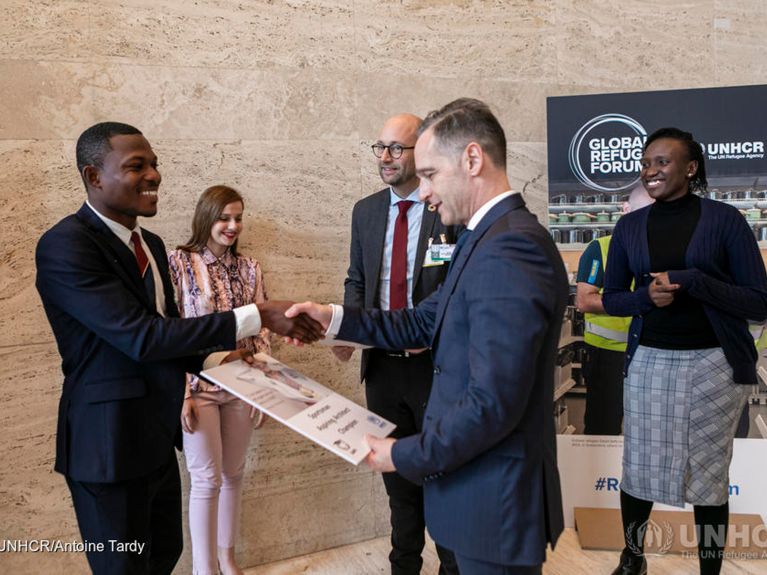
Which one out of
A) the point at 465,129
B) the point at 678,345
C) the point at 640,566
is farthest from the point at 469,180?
the point at 640,566

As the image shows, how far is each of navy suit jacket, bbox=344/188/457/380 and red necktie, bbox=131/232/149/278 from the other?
3.20ft

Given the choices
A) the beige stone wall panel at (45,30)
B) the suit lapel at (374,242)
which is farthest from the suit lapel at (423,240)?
the beige stone wall panel at (45,30)

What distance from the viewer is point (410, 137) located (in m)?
2.76

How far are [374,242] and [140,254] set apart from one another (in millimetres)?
1023

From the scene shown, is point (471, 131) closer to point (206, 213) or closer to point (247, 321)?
point (247, 321)

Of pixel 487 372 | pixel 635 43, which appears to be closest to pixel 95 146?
pixel 487 372

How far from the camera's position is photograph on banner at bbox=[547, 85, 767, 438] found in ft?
11.4

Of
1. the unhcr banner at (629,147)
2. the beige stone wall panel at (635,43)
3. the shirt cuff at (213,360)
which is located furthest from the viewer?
the beige stone wall panel at (635,43)

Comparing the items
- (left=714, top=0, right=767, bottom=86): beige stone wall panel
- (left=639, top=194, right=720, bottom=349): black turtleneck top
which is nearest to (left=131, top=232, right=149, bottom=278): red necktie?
(left=639, top=194, right=720, bottom=349): black turtleneck top

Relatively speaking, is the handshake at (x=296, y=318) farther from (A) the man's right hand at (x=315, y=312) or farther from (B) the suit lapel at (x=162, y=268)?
(B) the suit lapel at (x=162, y=268)

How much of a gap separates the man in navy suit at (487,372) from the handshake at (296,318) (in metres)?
0.67

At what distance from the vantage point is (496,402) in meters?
1.42

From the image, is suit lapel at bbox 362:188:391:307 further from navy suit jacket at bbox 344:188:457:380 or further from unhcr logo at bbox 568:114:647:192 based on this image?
unhcr logo at bbox 568:114:647:192

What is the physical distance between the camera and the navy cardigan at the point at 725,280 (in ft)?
8.80
